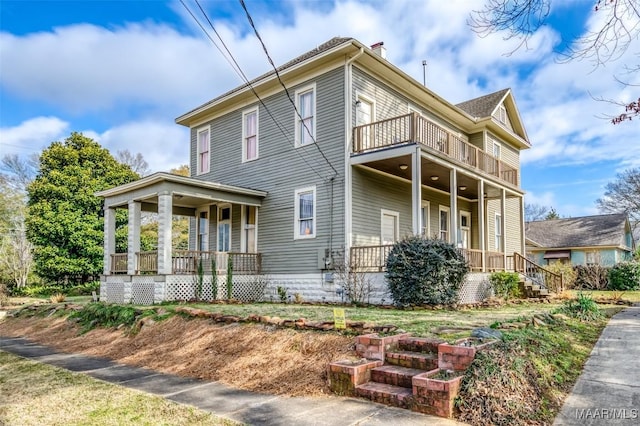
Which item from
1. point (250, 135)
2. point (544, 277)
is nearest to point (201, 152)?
point (250, 135)

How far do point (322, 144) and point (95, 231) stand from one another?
1471cm

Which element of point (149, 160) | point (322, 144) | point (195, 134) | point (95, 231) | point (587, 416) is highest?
point (149, 160)

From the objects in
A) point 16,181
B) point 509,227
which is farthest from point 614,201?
point 16,181

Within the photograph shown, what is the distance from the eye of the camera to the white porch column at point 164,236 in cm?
1284

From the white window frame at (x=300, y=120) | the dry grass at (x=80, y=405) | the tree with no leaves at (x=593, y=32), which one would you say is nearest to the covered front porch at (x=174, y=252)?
the white window frame at (x=300, y=120)

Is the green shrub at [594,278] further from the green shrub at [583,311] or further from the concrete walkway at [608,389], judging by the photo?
the concrete walkway at [608,389]

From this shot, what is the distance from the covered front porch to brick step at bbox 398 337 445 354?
8715mm

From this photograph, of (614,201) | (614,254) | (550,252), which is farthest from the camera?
(614,201)

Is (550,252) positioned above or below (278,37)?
below

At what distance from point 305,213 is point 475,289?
231 inches

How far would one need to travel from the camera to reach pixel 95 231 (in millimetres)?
22828

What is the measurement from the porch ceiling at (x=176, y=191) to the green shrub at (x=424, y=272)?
5.87 m

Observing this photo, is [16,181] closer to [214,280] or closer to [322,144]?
[214,280]

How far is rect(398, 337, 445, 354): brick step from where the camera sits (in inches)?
214
